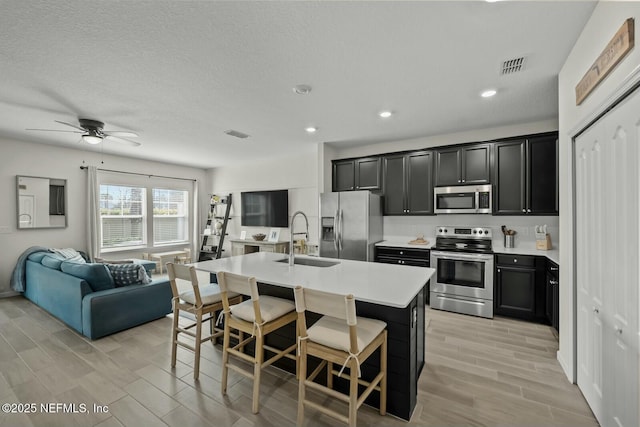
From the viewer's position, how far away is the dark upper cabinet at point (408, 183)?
4211 millimetres

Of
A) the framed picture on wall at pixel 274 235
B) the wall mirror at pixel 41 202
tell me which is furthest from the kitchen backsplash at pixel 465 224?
the wall mirror at pixel 41 202

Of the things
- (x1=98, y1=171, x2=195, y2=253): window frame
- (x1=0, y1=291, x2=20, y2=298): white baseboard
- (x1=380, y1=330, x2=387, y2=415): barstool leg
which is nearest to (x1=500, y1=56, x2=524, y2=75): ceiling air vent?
(x1=380, y1=330, x2=387, y2=415): barstool leg

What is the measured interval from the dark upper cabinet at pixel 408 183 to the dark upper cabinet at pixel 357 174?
16 cm

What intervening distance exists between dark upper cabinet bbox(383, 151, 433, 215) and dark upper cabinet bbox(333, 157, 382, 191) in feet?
0.52

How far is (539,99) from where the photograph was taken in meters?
2.96

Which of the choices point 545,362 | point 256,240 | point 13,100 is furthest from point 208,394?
point 256,240

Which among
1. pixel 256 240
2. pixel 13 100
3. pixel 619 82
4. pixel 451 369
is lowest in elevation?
pixel 451 369

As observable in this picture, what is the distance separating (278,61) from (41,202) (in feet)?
17.7

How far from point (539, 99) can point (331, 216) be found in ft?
9.89

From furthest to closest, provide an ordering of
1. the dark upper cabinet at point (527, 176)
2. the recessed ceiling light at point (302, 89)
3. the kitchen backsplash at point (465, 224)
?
the kitchen backsplash at point (465, 224) → the dark upper cabinet at point (527, 176) → the recessed ceiling light at point (302, 89)

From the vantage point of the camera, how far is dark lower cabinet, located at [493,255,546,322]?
10.7 ft

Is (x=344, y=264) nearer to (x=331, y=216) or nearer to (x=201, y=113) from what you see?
(x=331, y=216)

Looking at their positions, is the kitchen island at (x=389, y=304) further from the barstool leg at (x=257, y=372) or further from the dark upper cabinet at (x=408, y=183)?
the dark upper cabinet at (x=408, y=183)

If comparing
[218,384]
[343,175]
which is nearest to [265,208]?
[343,175]
